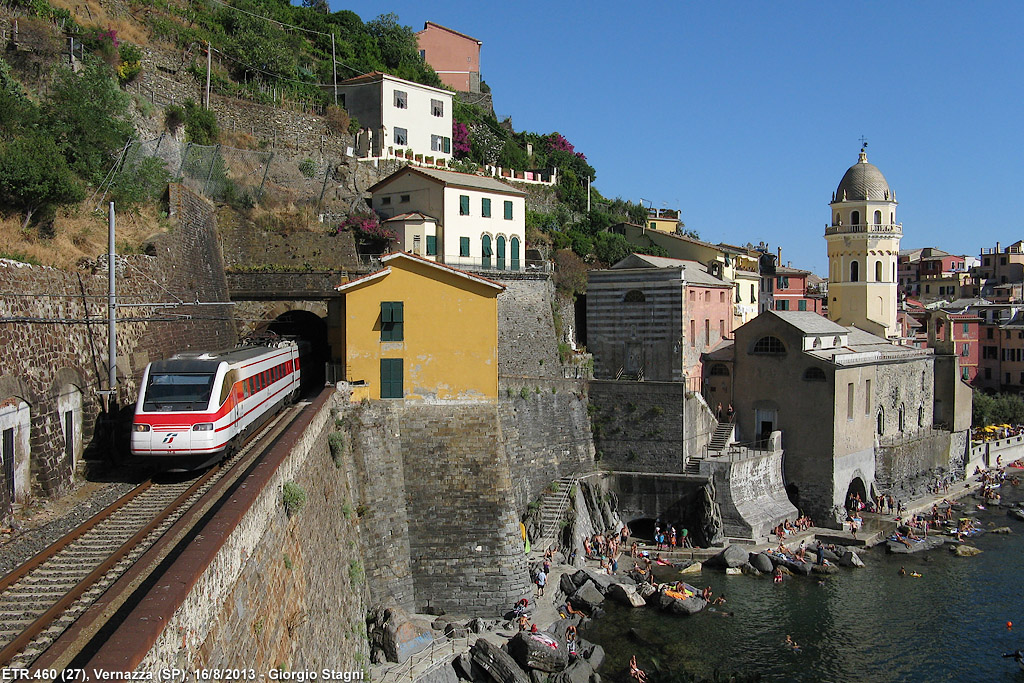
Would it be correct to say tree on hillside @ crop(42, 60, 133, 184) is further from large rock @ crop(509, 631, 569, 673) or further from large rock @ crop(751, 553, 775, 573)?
large rock @ crop(751, 553, 775, 573)

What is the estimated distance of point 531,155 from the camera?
57.8 meters

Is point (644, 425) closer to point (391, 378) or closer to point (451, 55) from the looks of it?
point (391, 378)

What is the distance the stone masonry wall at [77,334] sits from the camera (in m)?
13.9

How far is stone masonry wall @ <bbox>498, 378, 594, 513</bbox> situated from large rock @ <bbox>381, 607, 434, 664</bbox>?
30.5 feet

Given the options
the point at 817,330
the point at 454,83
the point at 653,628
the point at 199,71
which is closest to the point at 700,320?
the point at 817,330

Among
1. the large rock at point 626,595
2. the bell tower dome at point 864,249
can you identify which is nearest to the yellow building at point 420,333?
the large rock at point 626,595

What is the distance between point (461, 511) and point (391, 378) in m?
4.13

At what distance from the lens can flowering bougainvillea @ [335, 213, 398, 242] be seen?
37.0 m

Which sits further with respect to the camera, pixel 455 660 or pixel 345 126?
pixel 345 126

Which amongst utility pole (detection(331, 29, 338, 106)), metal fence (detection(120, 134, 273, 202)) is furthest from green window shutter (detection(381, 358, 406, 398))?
utility pole (detection(331, 29, 338, 106))

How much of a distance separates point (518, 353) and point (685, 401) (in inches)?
279

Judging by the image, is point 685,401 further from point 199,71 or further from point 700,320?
point 199,71

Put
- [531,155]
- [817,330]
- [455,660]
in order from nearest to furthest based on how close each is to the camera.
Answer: [455,660] < [817,330] < [531,155]

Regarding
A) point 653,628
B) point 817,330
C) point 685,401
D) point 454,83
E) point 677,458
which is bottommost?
point 653,628
